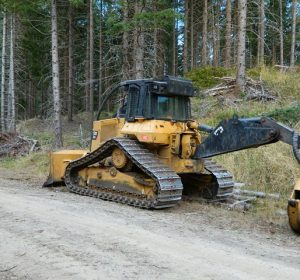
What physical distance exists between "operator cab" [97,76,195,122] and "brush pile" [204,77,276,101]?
6.86 metres

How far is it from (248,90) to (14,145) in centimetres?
1025

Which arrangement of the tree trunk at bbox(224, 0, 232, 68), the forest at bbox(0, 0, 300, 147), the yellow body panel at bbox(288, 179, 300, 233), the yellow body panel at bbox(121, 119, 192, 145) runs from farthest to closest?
the tree trunk at bbox(224, 0, 232, 68), the forest at bbox(0, 0, 300, 147), the yellow body panel at bbox(121, 119, 192, 145), the yellow body panel at bbox(288, 179, 300, 233)

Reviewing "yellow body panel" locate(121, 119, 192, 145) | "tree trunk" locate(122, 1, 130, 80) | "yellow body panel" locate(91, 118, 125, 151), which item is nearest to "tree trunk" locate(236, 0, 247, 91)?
"tree trunk" locate(122, 1, 130, 80)

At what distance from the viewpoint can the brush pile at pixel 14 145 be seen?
19.1 m

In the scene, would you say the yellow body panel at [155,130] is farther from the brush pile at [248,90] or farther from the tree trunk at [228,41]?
the tree trunk at [228,41]

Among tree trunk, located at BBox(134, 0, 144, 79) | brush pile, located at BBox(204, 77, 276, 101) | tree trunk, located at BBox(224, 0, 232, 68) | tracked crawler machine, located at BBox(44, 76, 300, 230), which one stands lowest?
tracked crawler machine, located at BBox(44, 76, 300, 230)

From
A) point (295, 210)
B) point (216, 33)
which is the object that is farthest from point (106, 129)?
point (216, 33)

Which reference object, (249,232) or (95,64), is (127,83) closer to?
(249,232)

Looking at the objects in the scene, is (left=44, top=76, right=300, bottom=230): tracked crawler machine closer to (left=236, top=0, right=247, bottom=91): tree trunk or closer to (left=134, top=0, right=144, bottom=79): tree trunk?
(left=134, top=0, right=144, bottom=79): tree trunk

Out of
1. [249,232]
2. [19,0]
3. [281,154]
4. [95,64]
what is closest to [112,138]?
[249,232]

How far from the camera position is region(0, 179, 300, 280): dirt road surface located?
502 cm

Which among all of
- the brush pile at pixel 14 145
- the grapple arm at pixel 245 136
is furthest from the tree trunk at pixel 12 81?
the grapple arm at pixel 245 136

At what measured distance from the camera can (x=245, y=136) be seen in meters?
7.93

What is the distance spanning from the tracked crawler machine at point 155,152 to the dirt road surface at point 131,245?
579mm
